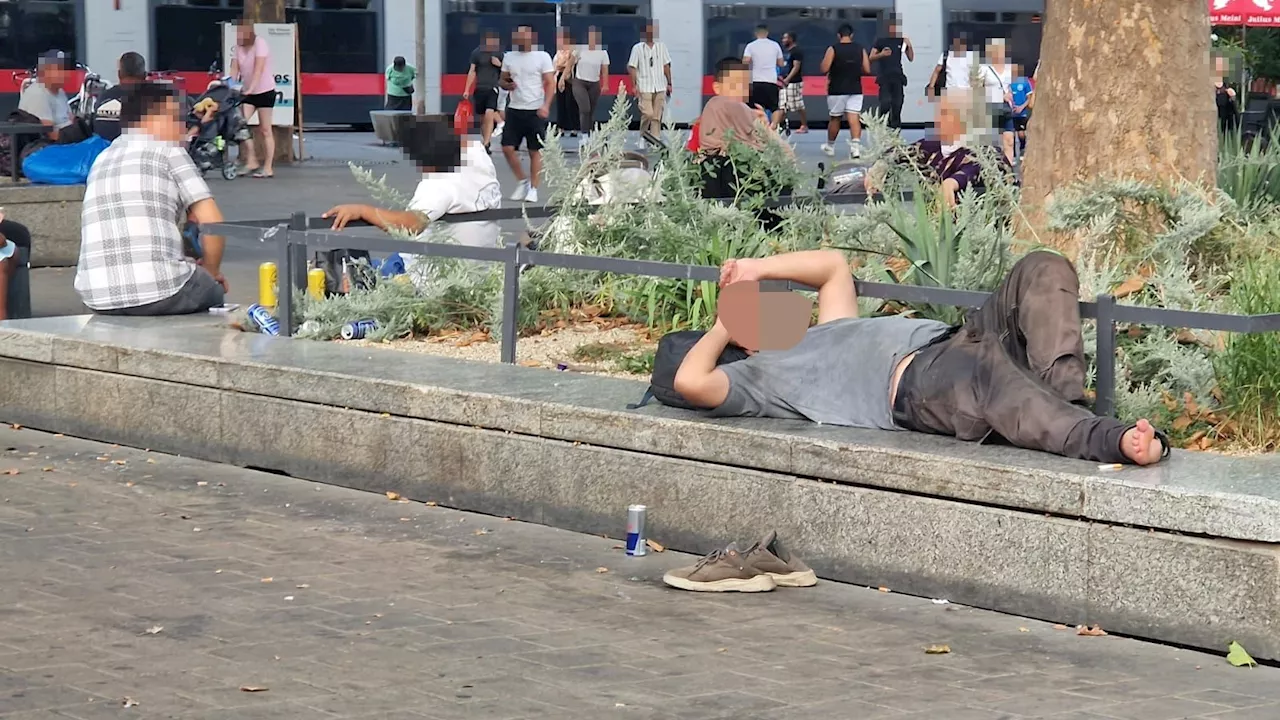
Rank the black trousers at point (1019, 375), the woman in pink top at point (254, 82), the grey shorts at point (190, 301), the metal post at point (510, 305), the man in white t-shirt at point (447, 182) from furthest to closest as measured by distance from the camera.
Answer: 1. the woman in pink top at point (254, 82)
2. the man in white t-shirt at point (447, 182)
3. the grey shorts at point (190, 301)
4. the metal post at point (510, 305)
5. the black trousers at point (1019, 375)

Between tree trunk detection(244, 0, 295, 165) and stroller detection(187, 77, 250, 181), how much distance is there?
1.78 m

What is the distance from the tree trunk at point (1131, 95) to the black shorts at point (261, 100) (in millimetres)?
16720

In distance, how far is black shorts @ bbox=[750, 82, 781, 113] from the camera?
26.1 meters

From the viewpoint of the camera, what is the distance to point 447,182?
9.70m

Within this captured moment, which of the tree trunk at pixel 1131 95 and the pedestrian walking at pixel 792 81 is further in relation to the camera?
the pedestrian walking at pixel 792 81

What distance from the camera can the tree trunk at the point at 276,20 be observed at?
24734mm

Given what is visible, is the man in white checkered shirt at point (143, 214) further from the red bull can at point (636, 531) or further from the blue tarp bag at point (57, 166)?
the blue tarp bag at point (57, 166)

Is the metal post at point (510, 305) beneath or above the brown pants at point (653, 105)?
beneath

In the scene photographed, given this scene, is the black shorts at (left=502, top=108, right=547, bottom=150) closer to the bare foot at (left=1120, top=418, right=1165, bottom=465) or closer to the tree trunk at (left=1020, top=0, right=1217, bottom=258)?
the tree trunk at (left=1020, top=0, right=1217, bottom=258)

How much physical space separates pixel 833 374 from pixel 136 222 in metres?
4.06

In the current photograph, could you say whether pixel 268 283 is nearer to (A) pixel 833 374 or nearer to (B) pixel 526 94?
(A) pixel 833 374

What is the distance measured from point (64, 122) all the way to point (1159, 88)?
1328 centimetres

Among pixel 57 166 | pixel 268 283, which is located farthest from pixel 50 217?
pixel 268 283

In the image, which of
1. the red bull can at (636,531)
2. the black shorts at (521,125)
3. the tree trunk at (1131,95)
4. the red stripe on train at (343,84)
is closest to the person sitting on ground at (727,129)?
the tree trunk at (1131,95)
